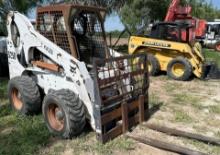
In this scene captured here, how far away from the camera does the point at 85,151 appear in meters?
4.88

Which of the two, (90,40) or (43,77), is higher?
(90,40)

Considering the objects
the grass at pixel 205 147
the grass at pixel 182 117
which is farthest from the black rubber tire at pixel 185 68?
the grass at pixel 205 147

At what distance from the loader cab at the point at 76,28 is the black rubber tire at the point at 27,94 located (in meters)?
0.87

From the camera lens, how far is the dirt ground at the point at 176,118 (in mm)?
4914

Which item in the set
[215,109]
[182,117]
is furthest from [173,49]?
[182,117]

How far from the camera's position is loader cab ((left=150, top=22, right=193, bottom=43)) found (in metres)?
10.0

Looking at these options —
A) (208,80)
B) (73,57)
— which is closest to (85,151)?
(73,57)

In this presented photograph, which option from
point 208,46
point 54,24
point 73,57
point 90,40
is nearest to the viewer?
point 73,57

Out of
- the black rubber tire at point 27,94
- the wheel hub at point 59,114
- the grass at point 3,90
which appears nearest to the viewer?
the wheel hub at point 59,114

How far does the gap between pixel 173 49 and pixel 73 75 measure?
17.7ft

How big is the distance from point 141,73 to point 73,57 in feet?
4.10

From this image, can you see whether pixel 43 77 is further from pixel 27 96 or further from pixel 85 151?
pixel 85 151

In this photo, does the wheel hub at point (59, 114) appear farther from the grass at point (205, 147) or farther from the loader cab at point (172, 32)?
the loader cab at point (172, 32)

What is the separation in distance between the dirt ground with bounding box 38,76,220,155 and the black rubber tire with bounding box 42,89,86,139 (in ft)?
0.52
